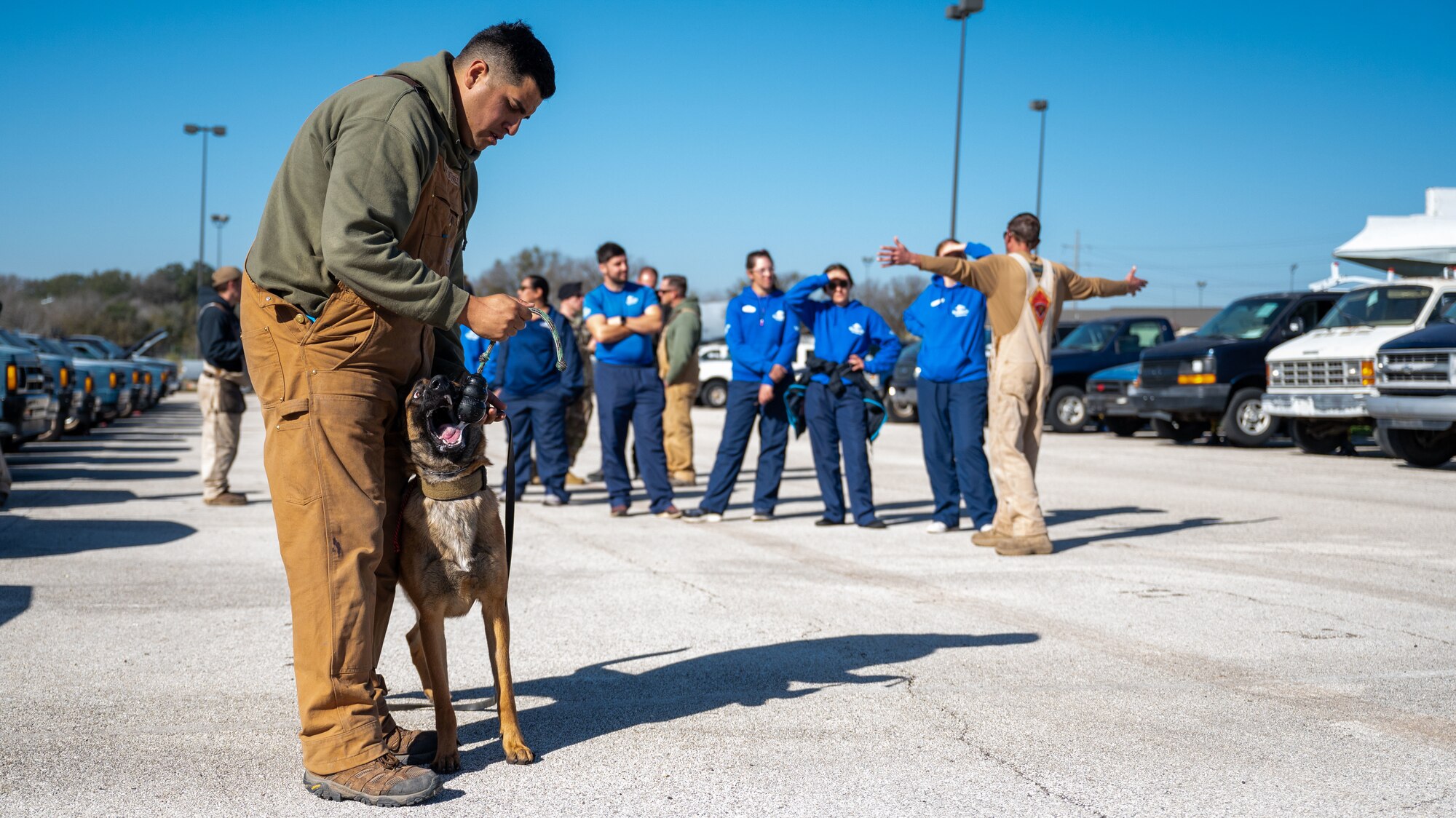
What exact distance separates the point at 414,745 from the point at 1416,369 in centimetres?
1363

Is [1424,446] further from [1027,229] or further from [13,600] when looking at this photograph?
[13,600]

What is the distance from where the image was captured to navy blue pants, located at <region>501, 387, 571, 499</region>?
1109cm

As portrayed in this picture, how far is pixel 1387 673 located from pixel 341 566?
A: 13.5ft

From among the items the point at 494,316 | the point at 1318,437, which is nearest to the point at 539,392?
the point at 494,316

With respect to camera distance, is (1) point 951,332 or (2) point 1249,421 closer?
(1) point 951,332

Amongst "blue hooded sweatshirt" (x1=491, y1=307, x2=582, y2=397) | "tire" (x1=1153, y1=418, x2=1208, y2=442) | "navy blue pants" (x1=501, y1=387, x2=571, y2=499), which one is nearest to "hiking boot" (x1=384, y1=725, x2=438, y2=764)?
"navy blue pants" (x1=501, y1=387, x2=571, y2=499)

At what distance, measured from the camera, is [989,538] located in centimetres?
Result: 888

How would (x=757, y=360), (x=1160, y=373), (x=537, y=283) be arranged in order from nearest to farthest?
(x=757, y=360)
(x=537, y=283)
(x=1160, y=373)

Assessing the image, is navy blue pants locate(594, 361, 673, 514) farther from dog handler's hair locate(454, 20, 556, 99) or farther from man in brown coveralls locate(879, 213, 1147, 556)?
dog handler's hair locate(454, 20, 556, 99)

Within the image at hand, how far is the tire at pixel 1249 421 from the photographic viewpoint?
1880cm

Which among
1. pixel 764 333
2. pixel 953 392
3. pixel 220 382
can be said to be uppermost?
pixel 764 333

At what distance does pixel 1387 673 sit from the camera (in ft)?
16.9

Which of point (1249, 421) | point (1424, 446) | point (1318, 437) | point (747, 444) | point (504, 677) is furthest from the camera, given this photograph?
point (1249, 421)

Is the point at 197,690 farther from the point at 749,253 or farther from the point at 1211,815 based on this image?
the point at 749,253
